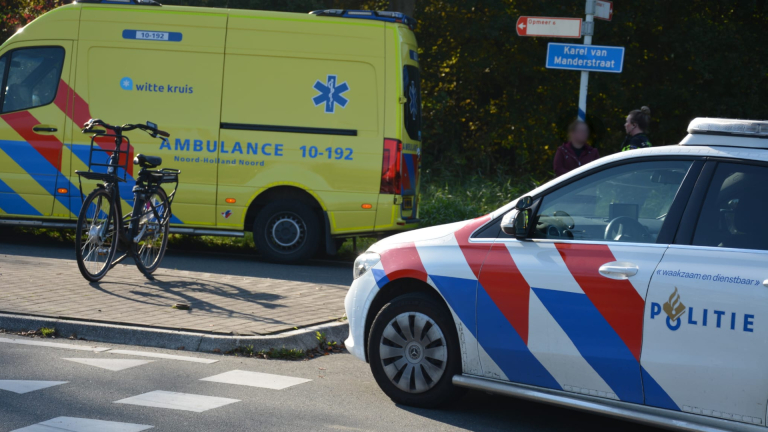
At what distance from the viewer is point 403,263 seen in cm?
498

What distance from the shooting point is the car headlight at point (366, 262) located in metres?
5.18

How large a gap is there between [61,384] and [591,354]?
2919 millimetres

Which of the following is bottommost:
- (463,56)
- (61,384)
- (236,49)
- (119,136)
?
(61,384)

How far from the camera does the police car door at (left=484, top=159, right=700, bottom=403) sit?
416 cm

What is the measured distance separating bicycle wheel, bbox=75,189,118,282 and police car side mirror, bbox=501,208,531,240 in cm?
450

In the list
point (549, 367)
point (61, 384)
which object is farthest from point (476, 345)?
point (61, 384)

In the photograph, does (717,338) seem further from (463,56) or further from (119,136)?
(463,56)

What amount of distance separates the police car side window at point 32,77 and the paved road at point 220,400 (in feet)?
17.3

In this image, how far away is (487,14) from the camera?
893 inches

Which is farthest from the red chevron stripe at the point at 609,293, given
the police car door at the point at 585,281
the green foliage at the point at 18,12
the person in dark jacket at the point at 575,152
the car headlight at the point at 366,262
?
the green foliage at the point at 18,12

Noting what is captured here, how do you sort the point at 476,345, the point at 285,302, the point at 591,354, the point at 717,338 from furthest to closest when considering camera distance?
the point at 285,302 < the point at 476,345 < the point at 591,354 < the point at 717,338

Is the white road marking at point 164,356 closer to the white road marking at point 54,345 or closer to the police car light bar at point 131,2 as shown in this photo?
the white road marking at point 54,345

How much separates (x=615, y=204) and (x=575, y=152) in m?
4.54

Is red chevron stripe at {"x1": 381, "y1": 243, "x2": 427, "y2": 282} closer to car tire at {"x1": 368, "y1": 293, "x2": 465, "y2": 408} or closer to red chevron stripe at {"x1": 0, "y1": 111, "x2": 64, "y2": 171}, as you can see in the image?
car tire at {"x1": 368, "y1": 293, "x2": 465, "y2": 408}
